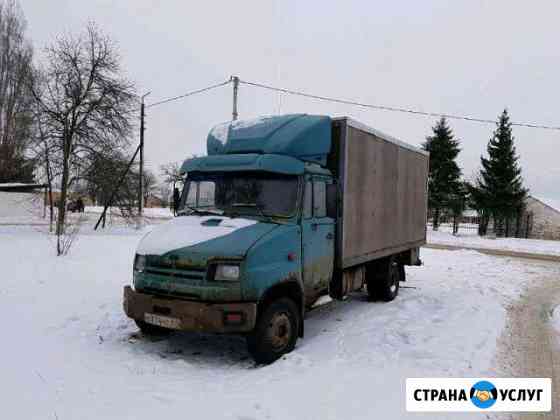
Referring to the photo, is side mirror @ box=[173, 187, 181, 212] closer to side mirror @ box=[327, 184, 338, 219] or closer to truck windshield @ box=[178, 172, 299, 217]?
truck windshield @ box=[178, 172, 299, 217]

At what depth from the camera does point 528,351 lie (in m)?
6.10

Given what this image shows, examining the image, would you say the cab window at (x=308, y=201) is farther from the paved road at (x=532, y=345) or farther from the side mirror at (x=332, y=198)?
the paved road at (x=532, y=345)

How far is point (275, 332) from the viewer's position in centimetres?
532

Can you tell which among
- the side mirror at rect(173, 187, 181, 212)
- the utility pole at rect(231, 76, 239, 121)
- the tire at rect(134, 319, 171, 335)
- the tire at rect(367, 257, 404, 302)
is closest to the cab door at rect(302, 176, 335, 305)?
the side mirror at rect(173, 187, 181, 212)

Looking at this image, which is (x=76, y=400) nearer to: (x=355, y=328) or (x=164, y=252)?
(x=164, y=252)

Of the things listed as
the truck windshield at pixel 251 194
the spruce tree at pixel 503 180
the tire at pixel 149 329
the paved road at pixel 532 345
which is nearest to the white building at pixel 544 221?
the spruce tree at pixel 503 180

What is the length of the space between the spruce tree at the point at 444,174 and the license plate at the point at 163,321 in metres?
34.2

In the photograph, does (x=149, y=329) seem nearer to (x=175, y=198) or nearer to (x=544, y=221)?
(x=175, y=198)

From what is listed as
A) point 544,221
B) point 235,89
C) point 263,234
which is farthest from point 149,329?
point 544,221

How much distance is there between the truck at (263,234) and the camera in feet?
16.3

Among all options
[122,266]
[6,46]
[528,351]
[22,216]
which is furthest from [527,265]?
[6,46]

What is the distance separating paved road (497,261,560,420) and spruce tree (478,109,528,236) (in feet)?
91.2

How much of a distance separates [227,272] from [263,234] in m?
0.65

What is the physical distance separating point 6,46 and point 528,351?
42781 millimetres
